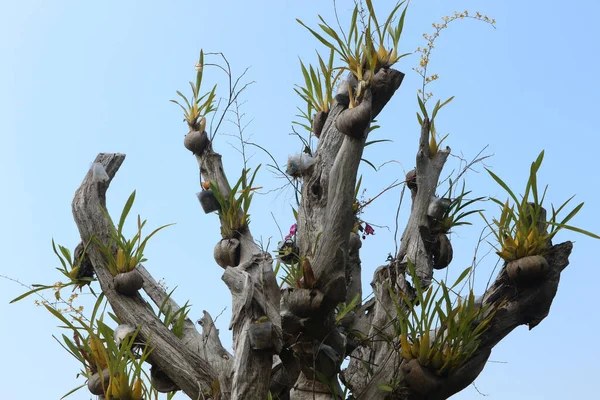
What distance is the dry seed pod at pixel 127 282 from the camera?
3.52m

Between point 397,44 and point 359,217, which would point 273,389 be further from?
point 397,44

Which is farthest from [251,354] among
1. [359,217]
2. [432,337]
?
[359,217]

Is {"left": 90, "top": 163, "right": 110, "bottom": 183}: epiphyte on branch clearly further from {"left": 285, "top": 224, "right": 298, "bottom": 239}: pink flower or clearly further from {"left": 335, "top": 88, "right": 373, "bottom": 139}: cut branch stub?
{"left": 335, "top": 88, "right": 373, "bottom": 139}: cut branch stub

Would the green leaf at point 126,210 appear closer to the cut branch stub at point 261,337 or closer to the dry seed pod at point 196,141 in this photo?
the dry seed pod at point 196,141

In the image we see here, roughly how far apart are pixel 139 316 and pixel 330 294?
102cm

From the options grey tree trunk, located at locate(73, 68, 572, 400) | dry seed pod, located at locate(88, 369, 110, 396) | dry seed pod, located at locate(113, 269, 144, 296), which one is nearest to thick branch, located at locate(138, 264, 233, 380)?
grey tree trunk, located at locate(73, 68, 572, 400)

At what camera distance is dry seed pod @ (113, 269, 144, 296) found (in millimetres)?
3516

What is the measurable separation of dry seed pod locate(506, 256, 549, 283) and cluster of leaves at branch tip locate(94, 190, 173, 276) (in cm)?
174

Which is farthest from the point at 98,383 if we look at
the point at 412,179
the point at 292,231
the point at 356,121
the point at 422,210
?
the point at 412,179

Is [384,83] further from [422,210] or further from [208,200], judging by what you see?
[208,200]

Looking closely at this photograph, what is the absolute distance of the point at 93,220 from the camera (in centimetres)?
361

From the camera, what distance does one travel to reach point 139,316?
11.5 ft

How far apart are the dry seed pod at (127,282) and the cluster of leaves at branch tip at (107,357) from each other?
5.6 inches

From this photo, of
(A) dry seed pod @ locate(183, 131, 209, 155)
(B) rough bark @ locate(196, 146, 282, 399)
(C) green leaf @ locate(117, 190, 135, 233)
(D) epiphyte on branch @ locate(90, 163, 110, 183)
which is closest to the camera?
(B) rough bark @ locate(196, 146, 282, 399)
